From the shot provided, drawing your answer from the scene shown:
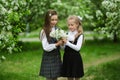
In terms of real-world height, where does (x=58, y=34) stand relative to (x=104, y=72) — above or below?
above

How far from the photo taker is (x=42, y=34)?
7980 mm

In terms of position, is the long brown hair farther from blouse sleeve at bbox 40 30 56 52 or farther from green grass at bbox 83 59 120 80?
green grass at bbox 83 59 120 80

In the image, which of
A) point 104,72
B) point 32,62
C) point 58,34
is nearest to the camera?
point 58,34

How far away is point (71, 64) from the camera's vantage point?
807cm

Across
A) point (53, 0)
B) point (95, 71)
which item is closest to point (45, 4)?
point (53, 0)

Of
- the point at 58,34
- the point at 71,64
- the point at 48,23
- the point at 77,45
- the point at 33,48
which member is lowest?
the point at 33,48

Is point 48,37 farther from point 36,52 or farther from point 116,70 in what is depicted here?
point 36,52

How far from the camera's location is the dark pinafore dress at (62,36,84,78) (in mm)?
8047

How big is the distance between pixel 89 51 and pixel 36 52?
240cm

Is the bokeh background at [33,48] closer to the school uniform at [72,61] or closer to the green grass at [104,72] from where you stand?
the green grass at [104,72]

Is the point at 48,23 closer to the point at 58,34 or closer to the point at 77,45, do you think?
the point at 58,34

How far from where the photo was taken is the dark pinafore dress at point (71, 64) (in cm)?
805

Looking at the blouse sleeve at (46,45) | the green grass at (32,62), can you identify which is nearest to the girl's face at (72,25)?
the blouse sleeve at (46,45)

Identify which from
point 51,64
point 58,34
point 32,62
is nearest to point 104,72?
point 32,62
